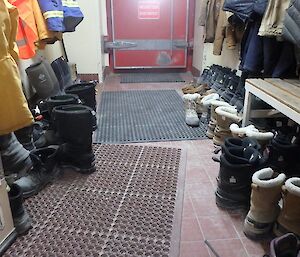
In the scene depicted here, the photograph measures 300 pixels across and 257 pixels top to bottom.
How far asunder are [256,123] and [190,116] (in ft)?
1.85

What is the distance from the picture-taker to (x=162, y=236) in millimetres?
1154

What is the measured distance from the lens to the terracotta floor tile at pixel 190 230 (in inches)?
45.4

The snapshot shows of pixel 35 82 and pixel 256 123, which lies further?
pixel 35 82

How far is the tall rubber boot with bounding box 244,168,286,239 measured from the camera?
3.61 feet

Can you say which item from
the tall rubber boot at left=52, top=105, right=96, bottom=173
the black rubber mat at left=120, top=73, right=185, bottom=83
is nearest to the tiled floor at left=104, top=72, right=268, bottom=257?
the tall rubber boot at left=52, top=105, right=96, bottom=173

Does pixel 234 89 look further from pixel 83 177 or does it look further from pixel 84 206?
pixel 84 206

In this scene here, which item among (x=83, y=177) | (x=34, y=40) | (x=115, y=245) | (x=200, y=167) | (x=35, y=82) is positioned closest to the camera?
(x=115, y=245)

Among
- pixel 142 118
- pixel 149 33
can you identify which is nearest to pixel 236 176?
pixel 142 118

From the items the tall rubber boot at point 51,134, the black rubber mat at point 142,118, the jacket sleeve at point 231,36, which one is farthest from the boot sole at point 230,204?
the jacket sleeve at point 231,36

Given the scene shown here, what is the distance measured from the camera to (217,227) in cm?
122

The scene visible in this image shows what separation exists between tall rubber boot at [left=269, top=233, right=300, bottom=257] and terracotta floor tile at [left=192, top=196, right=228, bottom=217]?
37 centimetres

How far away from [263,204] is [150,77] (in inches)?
120

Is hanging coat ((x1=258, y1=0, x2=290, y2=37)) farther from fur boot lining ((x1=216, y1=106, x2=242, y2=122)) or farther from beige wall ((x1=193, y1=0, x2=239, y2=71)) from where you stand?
beige wall ((x1=193, y1=0, x2=239, y2=71))

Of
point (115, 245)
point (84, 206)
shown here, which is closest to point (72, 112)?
point (84, 206)
